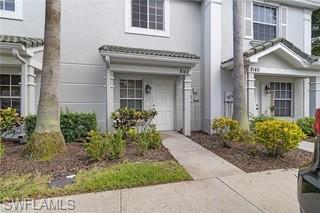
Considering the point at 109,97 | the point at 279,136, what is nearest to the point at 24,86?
the point at 109,97

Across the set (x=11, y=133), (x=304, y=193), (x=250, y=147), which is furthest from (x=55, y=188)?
(x=250, y=147)

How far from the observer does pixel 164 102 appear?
10.4m

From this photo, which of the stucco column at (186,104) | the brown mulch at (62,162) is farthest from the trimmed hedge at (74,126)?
the stucco column at (186,104)

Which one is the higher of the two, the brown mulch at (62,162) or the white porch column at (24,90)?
the white porch column at (24,90)

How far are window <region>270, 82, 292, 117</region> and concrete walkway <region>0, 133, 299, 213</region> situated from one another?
23.8ft

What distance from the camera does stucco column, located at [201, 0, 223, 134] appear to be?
32.9 feet

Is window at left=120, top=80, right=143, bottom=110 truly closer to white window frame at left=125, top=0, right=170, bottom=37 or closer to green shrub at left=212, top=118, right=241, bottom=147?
white window frame at left=125, top=0, right=170, bottom=37

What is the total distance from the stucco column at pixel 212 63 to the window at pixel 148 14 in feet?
6.59

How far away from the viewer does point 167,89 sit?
34.3ft

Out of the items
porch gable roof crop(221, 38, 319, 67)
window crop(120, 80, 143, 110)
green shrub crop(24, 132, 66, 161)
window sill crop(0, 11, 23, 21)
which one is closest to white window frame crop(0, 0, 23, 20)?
window sill crop(0, 11, 23, 21)

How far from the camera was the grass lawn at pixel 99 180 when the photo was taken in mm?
4008

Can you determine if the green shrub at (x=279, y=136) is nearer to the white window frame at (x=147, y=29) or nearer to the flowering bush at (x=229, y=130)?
the flowering bush at (x=229, y=130)

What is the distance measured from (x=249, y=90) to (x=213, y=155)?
4107 mm

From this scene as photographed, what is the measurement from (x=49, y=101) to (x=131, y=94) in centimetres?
435
